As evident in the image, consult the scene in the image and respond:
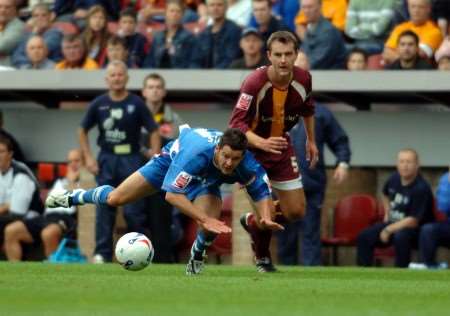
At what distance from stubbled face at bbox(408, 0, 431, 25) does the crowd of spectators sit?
0.01 meters

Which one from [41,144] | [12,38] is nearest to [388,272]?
[41,144]

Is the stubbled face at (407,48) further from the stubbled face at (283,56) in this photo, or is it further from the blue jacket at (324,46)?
the stubbled face at (283,56)

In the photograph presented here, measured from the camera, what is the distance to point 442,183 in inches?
660

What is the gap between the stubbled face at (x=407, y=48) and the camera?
1698cm

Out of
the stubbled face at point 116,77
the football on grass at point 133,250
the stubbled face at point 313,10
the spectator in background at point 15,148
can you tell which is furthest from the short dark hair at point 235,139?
the spectator in background at point 15,148

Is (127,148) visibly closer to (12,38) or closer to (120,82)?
(120,82)

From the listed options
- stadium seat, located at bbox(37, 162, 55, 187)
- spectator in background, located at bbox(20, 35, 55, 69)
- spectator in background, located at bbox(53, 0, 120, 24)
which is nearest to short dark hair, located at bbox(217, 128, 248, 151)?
stadium seat, located at bbox(37, 162, 55, 187)

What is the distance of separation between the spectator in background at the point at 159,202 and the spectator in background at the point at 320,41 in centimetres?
187

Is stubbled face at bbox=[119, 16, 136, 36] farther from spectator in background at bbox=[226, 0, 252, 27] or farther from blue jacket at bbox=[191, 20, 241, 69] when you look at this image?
spectator in background at bbox=[226, 0, 252, 27]

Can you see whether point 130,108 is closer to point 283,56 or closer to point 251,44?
point 251,44

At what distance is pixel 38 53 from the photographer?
19422 millimetres

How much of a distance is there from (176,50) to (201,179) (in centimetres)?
671

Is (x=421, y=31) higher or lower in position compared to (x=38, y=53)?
higher

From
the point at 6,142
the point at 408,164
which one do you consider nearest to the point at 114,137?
the point at 6,142
